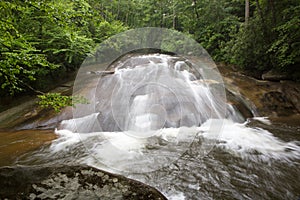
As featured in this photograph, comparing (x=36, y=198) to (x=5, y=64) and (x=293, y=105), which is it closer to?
(x=5, y=64)

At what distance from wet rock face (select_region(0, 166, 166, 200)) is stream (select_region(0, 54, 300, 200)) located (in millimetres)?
1050

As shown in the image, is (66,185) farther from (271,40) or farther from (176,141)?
(271,40)

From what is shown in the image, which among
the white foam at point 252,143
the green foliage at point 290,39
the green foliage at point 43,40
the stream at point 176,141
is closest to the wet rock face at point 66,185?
the stream at point 176,141

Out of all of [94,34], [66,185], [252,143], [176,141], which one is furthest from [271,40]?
[94,34]

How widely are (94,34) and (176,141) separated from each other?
8940 mm

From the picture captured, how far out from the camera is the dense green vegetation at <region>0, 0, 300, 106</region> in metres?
2.44

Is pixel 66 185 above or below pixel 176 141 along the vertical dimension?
above

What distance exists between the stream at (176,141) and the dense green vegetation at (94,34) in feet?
5.42

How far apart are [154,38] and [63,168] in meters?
4.10

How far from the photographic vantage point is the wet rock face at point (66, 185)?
1958 millimetres

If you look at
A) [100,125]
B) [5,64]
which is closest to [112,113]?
[100,125]

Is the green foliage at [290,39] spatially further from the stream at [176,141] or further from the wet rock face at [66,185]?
the wet rock face at [66,185]

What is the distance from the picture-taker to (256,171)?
3572 mm

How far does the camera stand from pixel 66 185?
2.10 m
